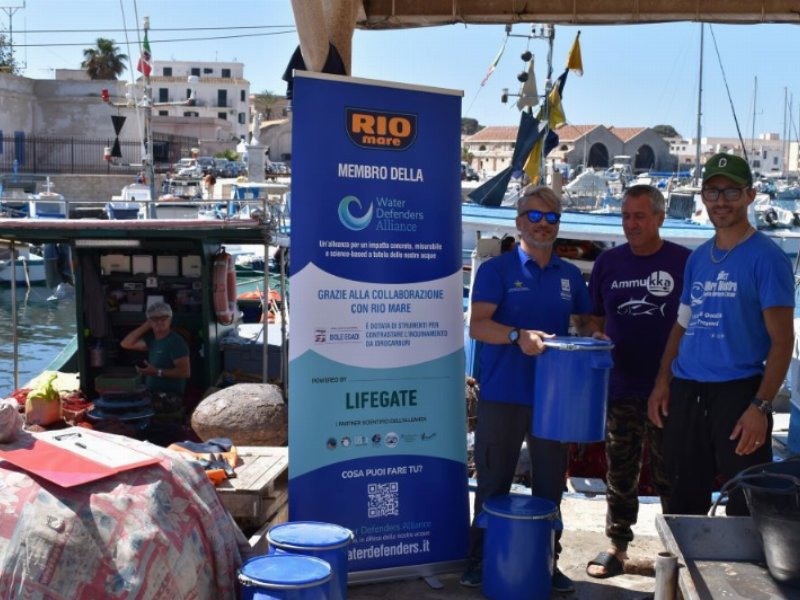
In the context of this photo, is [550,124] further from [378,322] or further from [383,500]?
[383,500]

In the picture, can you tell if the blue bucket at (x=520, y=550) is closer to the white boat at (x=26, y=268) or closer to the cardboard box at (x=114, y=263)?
the cardboard box at (x=114, y=263)

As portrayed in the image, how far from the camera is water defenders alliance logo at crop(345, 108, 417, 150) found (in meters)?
4.67

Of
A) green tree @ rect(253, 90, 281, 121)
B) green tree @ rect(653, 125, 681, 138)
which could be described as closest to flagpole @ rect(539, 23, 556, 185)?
green tree @ rect(253, 90, 281, 121)

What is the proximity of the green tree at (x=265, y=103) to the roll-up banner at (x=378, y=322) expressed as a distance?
112 metres

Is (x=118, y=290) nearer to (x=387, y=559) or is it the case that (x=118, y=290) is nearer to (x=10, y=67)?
(x=387, y=559)

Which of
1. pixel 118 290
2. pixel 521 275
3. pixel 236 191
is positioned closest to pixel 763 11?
pixel 521 275

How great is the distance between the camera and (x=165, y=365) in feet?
30.3

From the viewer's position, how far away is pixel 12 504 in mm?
3477

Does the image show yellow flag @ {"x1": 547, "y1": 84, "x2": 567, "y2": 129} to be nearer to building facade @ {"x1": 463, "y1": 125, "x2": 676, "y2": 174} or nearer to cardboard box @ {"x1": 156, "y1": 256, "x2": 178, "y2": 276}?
cardboard box @ {"x1": 156, "y1": 256, "x2": 178, "y2": 276}

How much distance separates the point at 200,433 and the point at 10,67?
187 feet

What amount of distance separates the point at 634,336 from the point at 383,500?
1.56 meters

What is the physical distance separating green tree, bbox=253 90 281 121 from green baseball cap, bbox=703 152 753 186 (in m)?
113

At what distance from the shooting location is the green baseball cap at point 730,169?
410 cm

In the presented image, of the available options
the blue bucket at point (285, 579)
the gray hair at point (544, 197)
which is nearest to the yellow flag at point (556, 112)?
the gray hair at point (544, 197)
